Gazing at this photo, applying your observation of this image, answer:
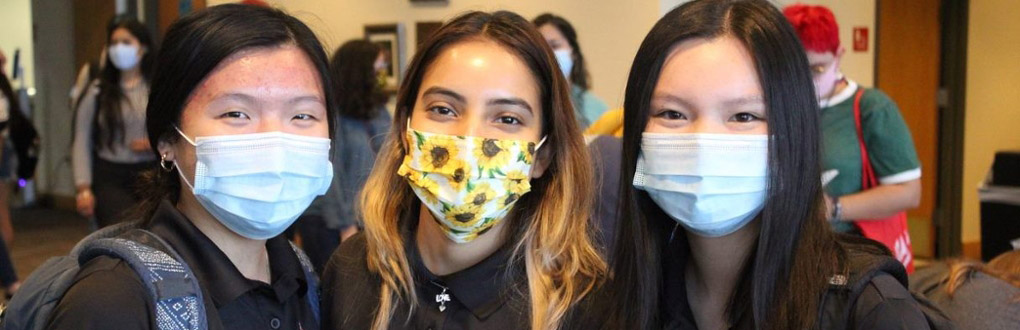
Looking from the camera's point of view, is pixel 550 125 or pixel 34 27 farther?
pixel 34 27

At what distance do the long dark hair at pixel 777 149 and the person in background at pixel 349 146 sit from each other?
8.50 ft

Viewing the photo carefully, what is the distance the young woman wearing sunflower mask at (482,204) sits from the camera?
1.88m

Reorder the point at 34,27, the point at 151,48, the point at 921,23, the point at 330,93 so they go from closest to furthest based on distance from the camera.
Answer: the point at 330,93 → the point at 151,48 → the point at 921,23 → the point at 34,27

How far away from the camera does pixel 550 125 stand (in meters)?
1.98

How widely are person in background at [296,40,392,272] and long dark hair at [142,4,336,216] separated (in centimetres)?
222

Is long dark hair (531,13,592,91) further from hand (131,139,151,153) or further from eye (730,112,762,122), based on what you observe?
eye (730,112,762,122)

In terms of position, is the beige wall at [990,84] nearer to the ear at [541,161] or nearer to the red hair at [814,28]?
the red hair at [814,28]

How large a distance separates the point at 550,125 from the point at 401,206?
0.38 m

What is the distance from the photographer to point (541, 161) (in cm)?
200

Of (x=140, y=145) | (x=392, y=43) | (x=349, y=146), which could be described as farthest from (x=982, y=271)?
(x=392, y=43)

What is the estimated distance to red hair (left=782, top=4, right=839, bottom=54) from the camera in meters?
2.88

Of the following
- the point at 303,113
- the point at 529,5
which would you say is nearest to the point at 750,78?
the point at 303,113

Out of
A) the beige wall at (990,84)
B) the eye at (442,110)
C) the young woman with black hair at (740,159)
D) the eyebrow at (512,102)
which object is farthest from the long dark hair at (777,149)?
the beige wall at (990,84)

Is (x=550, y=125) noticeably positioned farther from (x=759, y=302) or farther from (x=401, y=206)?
(x=759, y=302)
